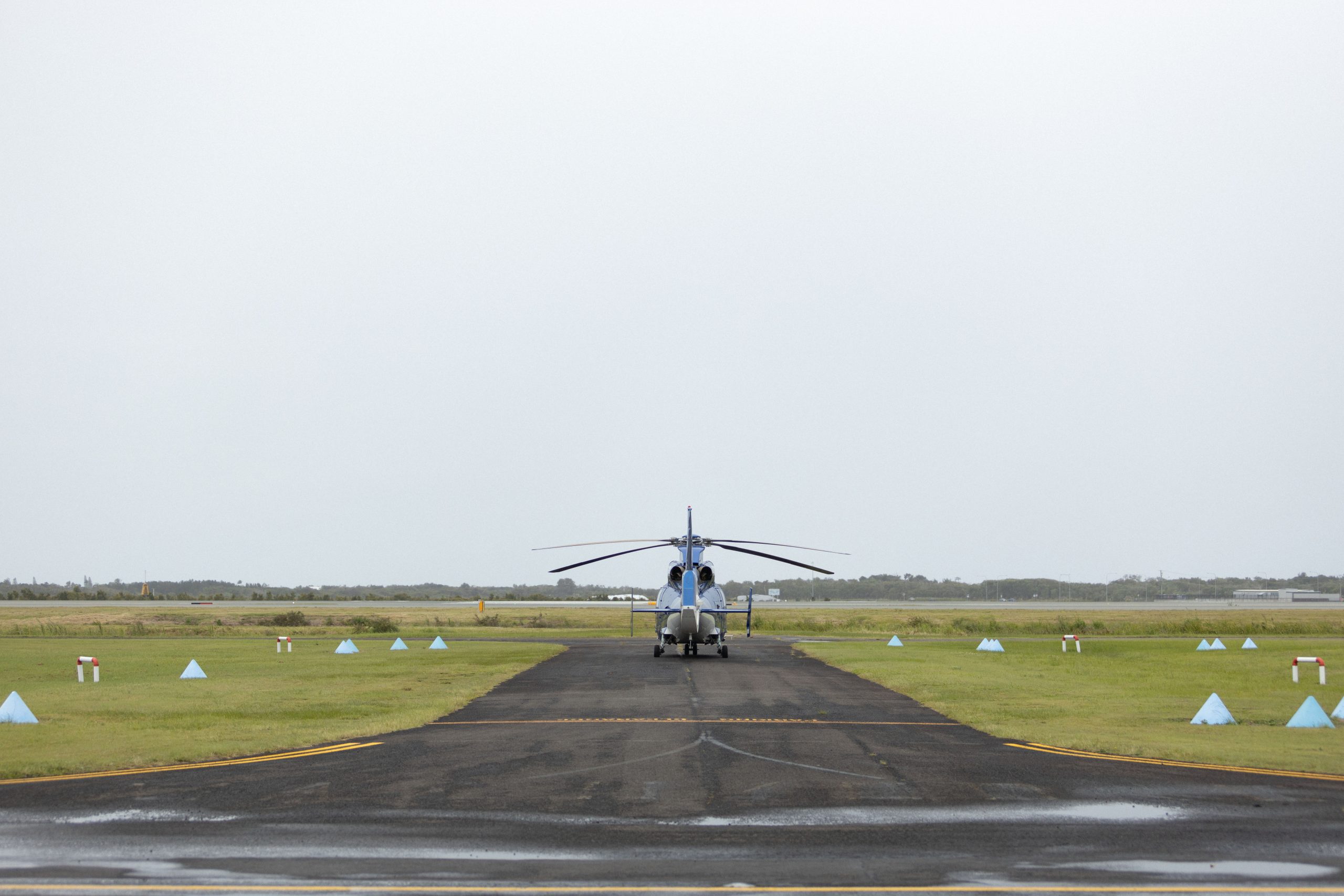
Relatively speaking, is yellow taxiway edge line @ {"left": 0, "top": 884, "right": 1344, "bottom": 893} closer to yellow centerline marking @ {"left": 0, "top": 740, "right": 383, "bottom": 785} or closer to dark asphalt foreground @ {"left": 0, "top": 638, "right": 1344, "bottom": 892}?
dark asphalt foreground @ {"left": 0, "top": 638, "right": 1344, "bottom": 892}

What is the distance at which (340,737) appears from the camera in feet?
64.3

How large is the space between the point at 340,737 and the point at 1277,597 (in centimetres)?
12867

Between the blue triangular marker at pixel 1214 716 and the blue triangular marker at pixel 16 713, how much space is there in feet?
76.5

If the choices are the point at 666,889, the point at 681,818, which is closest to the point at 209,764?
the point at 681,818

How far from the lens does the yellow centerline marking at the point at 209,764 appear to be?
15336 mm

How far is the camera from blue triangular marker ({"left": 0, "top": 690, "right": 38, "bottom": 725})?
68.5 feet

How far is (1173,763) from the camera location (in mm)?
16578

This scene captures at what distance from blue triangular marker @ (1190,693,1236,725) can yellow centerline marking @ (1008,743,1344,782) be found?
4.72m

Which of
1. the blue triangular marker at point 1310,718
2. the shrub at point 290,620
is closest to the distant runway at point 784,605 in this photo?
the shrub at point 290,620

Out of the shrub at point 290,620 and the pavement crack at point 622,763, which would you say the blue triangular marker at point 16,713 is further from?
the shrub at point 290,620

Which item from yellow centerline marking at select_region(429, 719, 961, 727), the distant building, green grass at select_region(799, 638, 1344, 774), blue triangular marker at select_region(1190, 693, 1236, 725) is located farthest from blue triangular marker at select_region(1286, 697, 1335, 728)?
the distant building

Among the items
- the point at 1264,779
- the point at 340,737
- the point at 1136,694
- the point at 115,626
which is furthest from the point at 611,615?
the point at 1264,779

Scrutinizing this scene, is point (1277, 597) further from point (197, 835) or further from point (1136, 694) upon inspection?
point (197, 835)

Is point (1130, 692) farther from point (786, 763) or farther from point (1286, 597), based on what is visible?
point (1286, 597)
